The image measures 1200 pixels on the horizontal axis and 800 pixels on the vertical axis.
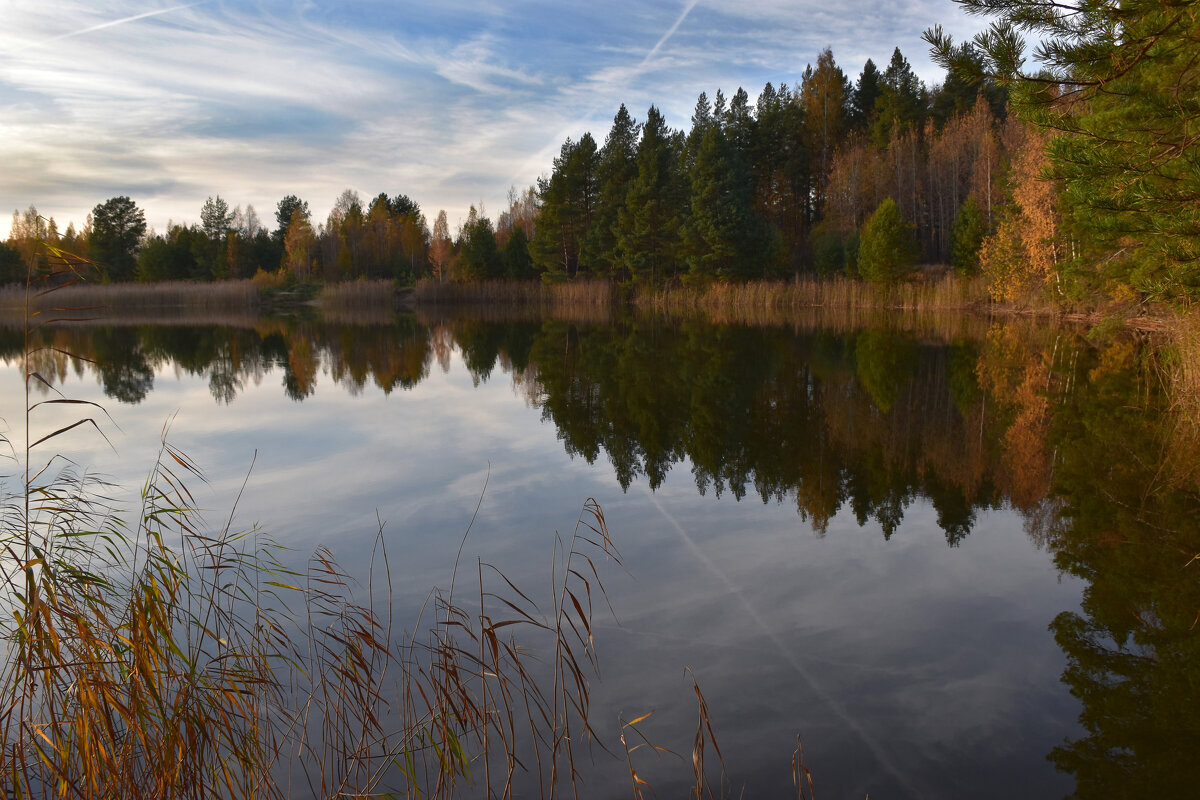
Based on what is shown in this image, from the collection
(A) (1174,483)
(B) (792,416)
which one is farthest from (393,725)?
(B) (792,416)

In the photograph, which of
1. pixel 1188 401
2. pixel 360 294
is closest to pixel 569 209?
pixel 360 294

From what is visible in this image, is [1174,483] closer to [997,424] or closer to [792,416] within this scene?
[997,424]

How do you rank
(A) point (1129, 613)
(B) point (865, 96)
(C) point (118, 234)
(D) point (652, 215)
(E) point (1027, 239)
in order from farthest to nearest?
1. (C) point (118, 234)
2. (B) point (865, 96)
3. (D) point (652, 215)
4. (E) point (1027, 239)
5. (A) point (1129, 613)

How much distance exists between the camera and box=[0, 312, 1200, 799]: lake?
283cm

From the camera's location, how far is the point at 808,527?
16.9 feet

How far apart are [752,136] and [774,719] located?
44048mm

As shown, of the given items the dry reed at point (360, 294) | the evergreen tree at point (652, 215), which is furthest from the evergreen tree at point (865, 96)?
the dry reed at point (360, 294)

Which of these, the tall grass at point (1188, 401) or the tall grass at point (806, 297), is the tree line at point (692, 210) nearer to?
the tall grass at point (806, 297)

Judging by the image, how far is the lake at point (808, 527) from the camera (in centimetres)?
283

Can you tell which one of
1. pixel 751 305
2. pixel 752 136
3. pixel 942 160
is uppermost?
pixel 752 136

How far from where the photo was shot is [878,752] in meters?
2.72

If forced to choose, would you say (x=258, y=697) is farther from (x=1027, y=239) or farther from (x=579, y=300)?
(x=579, y=300)

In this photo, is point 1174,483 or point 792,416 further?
point 792,416

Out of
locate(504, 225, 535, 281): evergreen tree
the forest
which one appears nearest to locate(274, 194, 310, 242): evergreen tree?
the forest
